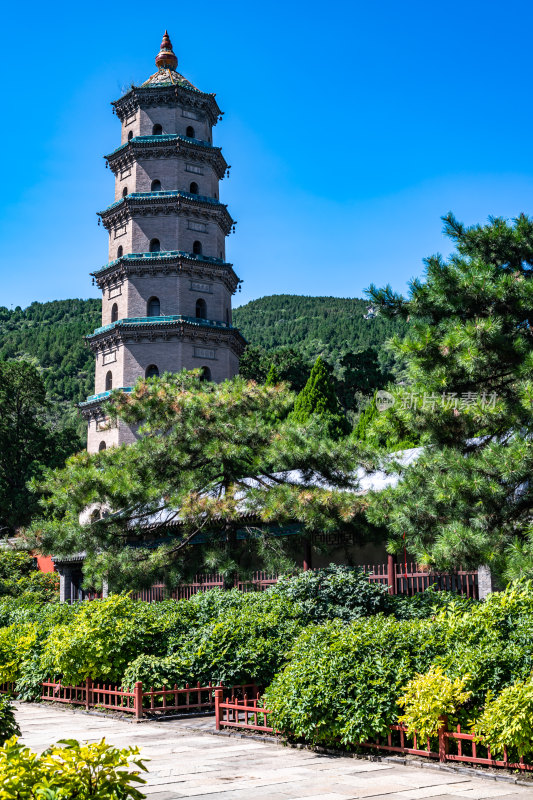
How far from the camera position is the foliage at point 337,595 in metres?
11.6

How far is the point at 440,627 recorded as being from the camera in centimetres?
848

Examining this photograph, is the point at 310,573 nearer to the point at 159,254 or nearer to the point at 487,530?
the point at 487,530

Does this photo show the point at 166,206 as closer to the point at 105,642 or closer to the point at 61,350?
the point at 105,642

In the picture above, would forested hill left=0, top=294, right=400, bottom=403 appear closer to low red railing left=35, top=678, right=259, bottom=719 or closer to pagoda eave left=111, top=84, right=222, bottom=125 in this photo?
pagoda eave left=111, top=84, right=222, bottom=125

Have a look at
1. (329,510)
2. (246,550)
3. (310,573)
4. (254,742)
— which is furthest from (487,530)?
(246,550)

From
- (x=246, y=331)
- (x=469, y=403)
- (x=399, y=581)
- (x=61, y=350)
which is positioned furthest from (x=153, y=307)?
(x=246, y=331)

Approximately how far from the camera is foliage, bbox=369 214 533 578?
9922 millimetres

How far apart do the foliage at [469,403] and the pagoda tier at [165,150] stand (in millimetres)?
23048

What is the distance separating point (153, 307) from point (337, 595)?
22003mm

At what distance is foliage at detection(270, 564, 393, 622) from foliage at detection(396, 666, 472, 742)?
3.78m

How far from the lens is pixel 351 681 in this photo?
799 centimetres

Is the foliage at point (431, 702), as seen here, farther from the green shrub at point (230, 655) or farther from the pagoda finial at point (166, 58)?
the pagoda finial at point (166, 58)

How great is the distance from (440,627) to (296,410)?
79.9 ft

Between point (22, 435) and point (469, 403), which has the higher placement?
point (22, 435)
